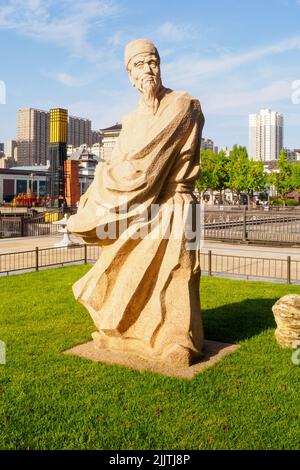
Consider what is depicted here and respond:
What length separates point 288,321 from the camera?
650 centimetres

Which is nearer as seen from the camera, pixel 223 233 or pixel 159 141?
pixel 159 141

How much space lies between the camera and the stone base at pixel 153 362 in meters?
5.57

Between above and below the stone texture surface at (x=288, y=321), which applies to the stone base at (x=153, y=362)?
below

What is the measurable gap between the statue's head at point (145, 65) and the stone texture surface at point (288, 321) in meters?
3.30

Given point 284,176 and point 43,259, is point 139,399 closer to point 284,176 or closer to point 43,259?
point 43,259

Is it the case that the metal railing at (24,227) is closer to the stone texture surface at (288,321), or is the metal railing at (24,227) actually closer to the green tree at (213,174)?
the stone texture surface at (288,321)

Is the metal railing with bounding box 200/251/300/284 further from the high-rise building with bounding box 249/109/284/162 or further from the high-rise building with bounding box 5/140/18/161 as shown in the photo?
the high-rise building with bounding box 5/140/18/161

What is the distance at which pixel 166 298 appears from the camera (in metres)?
5.68

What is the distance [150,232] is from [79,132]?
127m

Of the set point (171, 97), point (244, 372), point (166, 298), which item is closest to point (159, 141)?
point (171, 97)

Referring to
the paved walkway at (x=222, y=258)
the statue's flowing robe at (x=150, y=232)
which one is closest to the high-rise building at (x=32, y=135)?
the paved walkway at (x=222, y=258)
